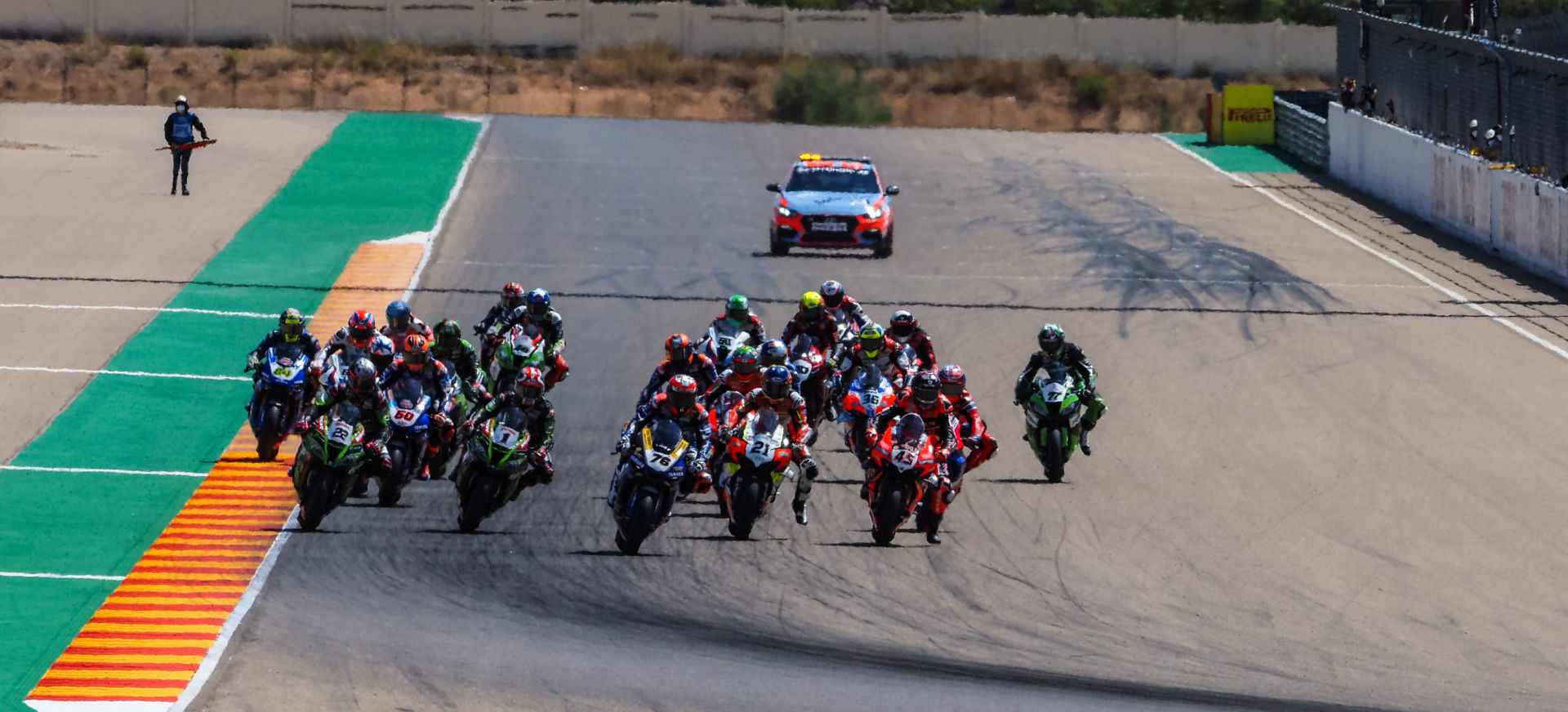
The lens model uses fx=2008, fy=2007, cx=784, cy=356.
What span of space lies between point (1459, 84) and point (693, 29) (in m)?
36.5

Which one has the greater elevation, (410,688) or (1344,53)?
(1344,53)

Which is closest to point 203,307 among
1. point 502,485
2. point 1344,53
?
point 502,485

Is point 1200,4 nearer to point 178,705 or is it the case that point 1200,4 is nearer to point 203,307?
point 203,307

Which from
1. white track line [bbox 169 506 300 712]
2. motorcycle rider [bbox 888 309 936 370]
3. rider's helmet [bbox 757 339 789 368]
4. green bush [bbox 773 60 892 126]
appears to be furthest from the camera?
green bush [bbox 773 60 892 126]

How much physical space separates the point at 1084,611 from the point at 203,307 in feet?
53.3

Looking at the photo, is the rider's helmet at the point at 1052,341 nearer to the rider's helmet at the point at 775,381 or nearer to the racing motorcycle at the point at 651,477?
the rider's helmet at the point at 775,381

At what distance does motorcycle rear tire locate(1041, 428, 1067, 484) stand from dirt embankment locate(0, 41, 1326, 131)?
4137 centimetres

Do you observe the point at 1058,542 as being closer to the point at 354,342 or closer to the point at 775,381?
the point at 775,381

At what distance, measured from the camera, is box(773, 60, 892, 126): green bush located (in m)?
61.9

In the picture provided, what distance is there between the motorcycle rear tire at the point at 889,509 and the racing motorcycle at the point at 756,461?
88 centimetres

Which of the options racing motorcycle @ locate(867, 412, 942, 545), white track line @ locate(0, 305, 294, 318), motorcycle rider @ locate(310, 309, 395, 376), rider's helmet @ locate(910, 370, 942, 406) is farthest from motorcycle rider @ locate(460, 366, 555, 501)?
white track line @ locate(0, 305, 294, 318)

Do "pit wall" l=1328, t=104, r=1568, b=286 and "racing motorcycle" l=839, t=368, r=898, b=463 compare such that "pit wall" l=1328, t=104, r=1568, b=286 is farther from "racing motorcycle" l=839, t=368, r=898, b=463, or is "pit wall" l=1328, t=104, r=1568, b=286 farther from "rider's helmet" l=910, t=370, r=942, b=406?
"rider's helmet" l=910, t=370, r=942, b=406

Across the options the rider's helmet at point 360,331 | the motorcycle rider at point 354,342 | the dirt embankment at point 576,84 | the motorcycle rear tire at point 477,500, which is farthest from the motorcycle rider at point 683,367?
the dirt embankment at point 576,84

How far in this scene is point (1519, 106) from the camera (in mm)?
34312
